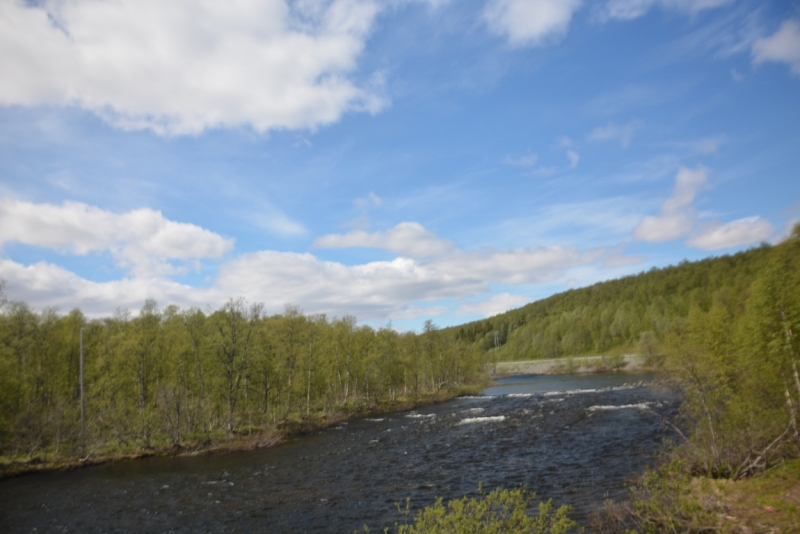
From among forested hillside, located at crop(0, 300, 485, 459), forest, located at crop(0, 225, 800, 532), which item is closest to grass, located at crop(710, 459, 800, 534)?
forest, located at crop(0, 225, 800, 532)

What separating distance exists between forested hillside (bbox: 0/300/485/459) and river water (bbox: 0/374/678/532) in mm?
5812

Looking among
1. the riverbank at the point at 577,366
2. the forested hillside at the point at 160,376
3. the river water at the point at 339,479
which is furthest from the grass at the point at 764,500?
the riverbank at the point at 577,366

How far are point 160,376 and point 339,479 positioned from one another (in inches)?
1401

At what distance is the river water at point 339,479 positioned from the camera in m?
23.6

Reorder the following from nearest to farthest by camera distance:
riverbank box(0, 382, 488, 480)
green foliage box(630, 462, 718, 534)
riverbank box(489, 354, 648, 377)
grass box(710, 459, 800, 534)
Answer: green foliage box(630, 462, 718, 534) → grass box(710, 459, 800, 534) → riverbank box(0, 382, 488, 480) → riverbank box(489, 354, 648, 377)

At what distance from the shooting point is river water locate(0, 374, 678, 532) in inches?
930

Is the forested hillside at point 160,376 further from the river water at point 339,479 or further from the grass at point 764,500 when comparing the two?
the grass at point 764,500

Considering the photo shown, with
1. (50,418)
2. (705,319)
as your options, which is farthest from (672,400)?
(50,418)

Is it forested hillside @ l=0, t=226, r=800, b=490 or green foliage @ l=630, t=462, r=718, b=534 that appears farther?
forested hillside @ l=0, t=226, r=800, b=490

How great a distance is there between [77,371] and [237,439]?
23.9 metres

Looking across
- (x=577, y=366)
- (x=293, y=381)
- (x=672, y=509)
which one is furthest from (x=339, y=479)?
(x=577, y=366)

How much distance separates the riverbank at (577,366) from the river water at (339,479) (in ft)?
311

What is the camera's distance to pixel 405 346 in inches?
3725

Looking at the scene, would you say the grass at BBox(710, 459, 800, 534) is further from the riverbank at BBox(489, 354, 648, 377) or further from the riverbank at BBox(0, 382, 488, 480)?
the riverbank at BBox(489, 354, 648, 377)
